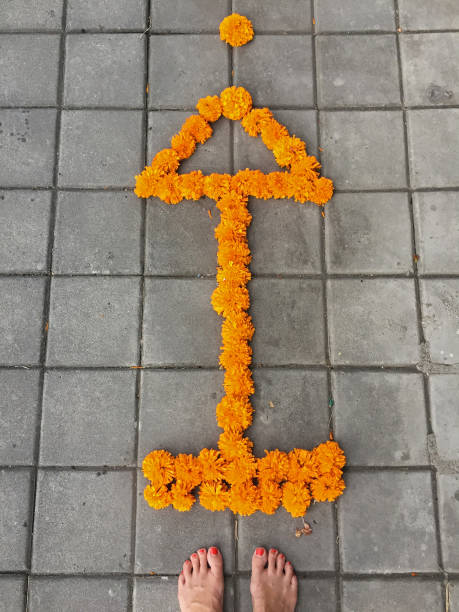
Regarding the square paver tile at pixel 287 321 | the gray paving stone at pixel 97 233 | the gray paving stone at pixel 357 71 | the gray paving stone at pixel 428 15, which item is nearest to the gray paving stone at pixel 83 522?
the square paver tile at pixel 287 321

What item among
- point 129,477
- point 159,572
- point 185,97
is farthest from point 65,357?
point 185,97

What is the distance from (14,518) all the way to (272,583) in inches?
44.1

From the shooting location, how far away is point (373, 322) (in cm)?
232

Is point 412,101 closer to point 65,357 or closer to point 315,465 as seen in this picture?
point 315,465

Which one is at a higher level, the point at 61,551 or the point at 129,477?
the point at 129,477

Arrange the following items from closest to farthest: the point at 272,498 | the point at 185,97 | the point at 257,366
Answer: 1. the point at 272,498
2. the point at 257,366
3. the point at 185,97

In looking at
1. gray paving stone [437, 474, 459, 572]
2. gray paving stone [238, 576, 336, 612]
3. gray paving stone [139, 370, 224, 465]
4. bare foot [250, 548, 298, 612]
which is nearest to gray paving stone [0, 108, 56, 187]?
gray paving stone [139, 370, 224, 465]

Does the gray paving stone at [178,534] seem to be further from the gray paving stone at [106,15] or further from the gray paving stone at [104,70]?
the gray paving stone at [106,15]

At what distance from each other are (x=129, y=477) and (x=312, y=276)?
1207 millimetres

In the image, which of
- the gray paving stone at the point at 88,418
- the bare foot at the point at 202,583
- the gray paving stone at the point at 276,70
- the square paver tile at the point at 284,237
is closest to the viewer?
the bare foot at the point at 202,583

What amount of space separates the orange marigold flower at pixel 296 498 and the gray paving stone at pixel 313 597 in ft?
0.98

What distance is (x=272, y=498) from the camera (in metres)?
2.12

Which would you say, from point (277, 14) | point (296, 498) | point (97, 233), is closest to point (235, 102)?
point (277, 14)

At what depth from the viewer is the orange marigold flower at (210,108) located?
2.44 m
